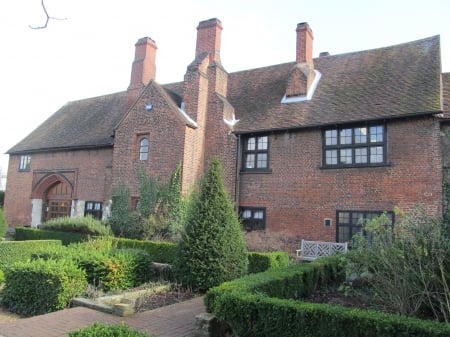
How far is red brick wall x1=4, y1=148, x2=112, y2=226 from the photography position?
22234 millimetres

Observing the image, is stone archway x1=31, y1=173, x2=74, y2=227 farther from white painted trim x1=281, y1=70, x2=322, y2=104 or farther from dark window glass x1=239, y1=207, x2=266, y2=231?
white painted trim x1=281, y1=70, x2=322, y2=104

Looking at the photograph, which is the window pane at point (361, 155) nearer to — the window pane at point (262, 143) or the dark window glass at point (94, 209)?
the window pane at point (262, 143)

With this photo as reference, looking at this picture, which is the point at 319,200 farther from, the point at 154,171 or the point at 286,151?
the point at 154,171

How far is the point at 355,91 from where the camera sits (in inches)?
665

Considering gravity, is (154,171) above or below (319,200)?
above

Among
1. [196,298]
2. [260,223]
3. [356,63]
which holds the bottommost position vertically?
[196,298]

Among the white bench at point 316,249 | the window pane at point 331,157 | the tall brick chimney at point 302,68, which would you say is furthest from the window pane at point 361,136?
the white bench at point 316,249

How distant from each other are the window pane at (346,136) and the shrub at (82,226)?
11.0 m

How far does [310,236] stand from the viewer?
15664 millimetres

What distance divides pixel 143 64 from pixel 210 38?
5.13 metres

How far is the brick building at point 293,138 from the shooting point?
1438cm

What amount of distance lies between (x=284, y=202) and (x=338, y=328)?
11.4m

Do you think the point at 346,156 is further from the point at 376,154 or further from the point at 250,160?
the point at 250,160

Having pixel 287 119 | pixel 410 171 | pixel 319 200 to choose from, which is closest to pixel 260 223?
pixel 319 200
